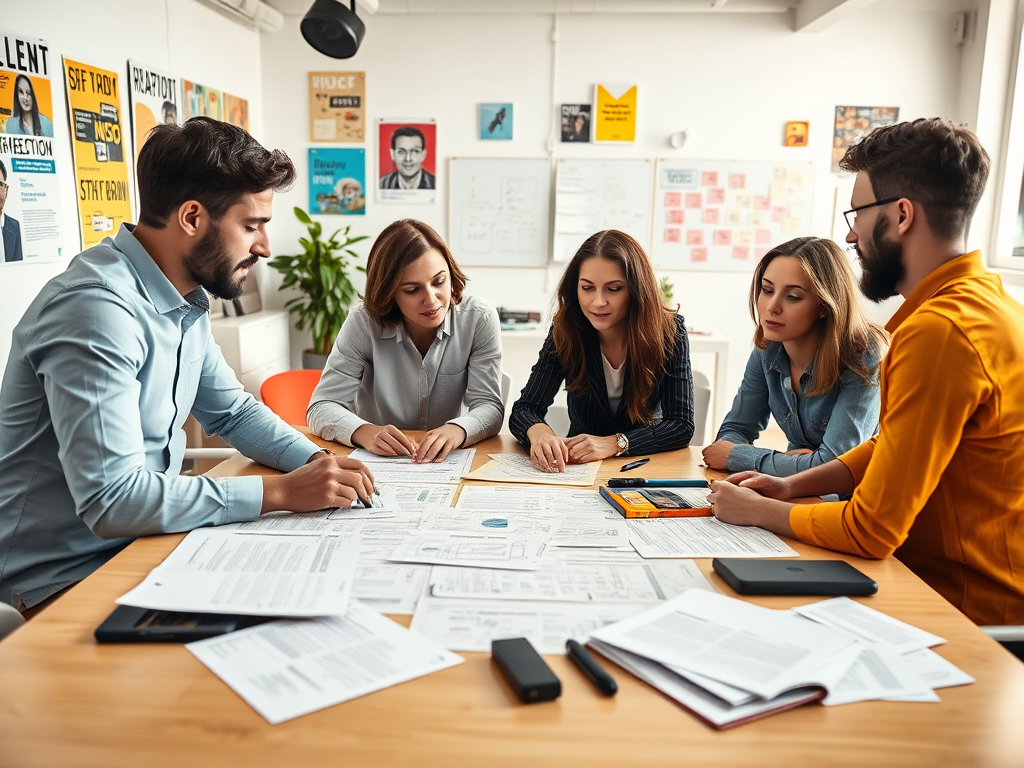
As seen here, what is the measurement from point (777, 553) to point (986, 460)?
0.39 meters

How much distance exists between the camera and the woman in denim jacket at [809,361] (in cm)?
182

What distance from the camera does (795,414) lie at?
6.70 ft

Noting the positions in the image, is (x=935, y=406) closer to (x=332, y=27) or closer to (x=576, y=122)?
(x=332, y=27)

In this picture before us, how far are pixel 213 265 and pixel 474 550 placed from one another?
0.79 meters

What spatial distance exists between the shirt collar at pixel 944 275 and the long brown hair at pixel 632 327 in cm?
78

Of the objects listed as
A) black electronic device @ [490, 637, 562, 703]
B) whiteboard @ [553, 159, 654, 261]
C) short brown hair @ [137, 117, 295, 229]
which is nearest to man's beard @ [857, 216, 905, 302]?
black electronic device @ [490, 637, 562, 703]

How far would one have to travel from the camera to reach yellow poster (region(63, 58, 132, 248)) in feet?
9.82

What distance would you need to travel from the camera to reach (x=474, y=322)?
7.85ft

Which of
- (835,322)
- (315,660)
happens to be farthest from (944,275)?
(315,660)

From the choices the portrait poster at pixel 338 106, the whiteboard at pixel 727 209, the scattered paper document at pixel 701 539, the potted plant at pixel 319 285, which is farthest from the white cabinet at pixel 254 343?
the scattered paper document at pixel 701 539

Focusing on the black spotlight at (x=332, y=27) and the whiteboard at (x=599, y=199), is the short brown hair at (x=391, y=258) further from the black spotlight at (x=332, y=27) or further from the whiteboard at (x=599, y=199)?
the whiteboard at (x=599, y=199)

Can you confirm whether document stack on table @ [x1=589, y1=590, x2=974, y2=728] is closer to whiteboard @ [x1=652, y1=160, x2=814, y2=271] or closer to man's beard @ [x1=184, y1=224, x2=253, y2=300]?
man's beard @ [x1=184, y1=224, x2=253, y2=300]

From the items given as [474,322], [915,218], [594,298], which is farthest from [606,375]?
[915,218]

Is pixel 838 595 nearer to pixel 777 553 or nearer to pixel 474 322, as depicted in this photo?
pixel 777 553
